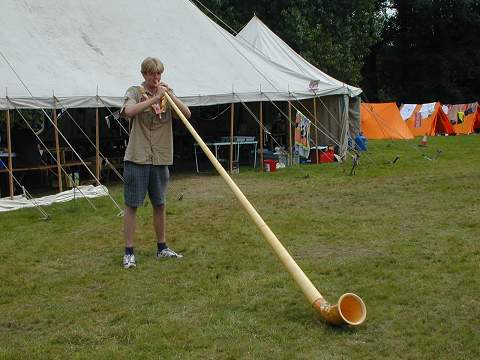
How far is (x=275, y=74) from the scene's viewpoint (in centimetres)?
1288

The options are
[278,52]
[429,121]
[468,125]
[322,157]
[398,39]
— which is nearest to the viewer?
[322,157]

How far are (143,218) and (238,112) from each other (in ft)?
29.3

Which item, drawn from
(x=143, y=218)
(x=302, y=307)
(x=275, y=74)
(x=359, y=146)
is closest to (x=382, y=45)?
(x=359, y=146)

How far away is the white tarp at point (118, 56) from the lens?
9312mm

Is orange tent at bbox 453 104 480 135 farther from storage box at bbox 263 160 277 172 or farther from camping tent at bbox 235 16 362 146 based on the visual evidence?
storage box at bbox 263 160 277 172

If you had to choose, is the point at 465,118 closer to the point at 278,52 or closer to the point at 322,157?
the point at 278,52

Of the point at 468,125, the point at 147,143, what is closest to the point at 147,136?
the point at 147,143

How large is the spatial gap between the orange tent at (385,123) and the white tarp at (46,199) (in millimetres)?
12943

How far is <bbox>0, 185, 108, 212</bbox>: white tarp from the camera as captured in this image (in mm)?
8078

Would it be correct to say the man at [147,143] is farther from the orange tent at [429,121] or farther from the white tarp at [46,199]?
the orange tent at [429,121]

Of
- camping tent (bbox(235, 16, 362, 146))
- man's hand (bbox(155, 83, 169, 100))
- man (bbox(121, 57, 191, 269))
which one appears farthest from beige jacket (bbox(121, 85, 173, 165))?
camping tent (bbox(235, 16, 362, 146))

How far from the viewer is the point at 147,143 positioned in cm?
476

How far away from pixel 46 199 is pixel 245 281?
15.6ft

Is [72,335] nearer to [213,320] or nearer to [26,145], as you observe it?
[213,320]
